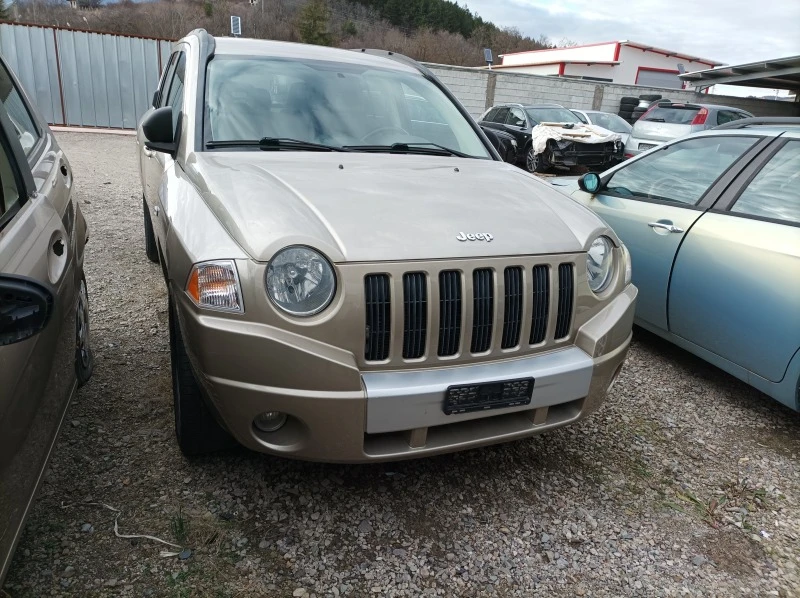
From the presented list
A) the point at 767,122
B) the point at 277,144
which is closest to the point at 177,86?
the point at 277,144

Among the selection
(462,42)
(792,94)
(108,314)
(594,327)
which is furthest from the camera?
(462,42)

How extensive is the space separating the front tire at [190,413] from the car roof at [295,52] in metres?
1.70

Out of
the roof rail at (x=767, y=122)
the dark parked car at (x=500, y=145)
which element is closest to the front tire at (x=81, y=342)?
the dark parked car at (x=500, y=145)

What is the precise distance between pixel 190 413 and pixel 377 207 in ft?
3.68

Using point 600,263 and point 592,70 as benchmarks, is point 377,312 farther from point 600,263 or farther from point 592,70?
point 592,70

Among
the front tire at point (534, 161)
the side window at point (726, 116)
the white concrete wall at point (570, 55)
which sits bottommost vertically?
the front tire at point (534, 161)

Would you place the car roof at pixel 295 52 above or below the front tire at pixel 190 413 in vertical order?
above

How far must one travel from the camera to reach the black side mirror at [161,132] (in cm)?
298

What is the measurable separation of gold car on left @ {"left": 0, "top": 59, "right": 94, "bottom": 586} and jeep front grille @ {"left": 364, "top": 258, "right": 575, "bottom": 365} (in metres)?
0.99

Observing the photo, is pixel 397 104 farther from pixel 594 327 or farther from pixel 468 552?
pixel 468 552

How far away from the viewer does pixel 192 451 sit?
8.34 feet

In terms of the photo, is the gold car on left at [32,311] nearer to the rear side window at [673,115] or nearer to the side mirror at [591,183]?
the side mirror at [591,183]

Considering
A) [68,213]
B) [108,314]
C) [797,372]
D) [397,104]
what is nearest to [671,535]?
[797,372]

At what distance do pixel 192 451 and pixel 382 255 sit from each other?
1236 mm
